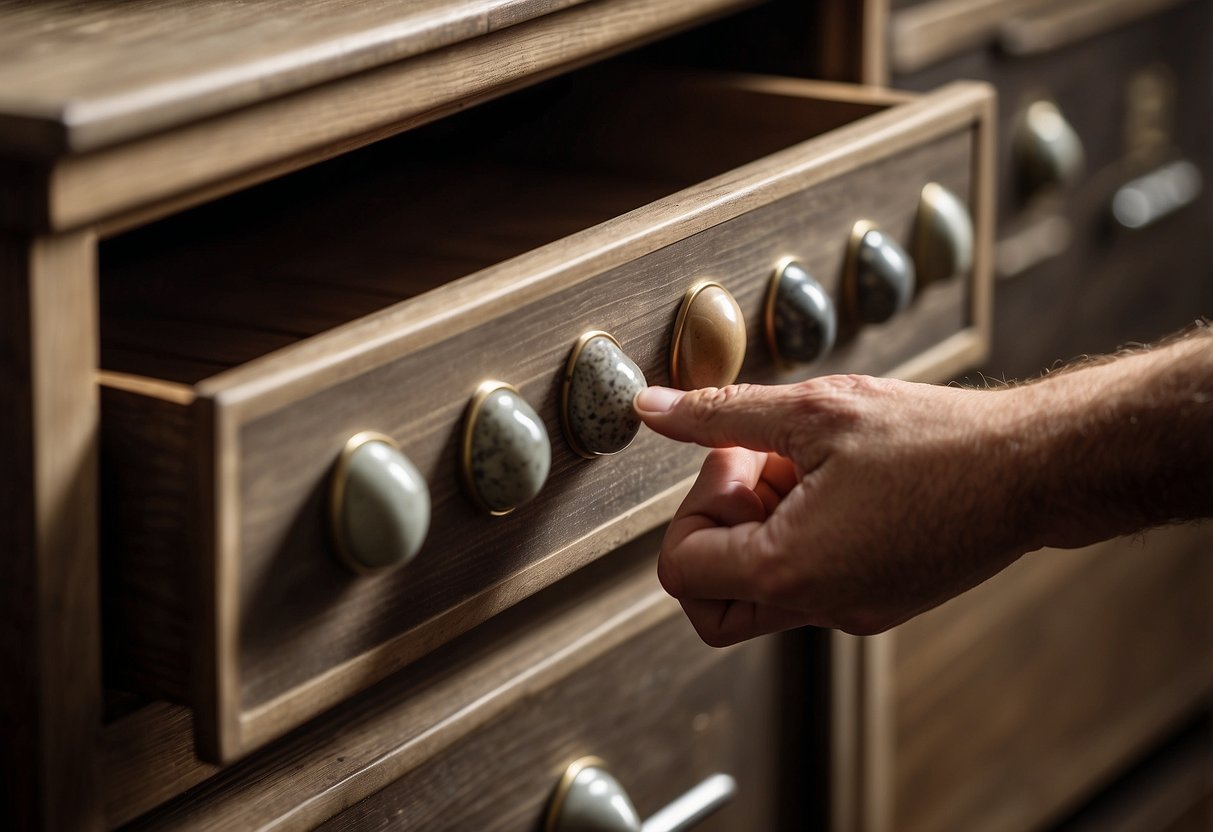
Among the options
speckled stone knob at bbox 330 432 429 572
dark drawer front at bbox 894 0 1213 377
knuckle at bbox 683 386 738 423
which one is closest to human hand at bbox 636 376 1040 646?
knuckle at bbox 683 386 738 423

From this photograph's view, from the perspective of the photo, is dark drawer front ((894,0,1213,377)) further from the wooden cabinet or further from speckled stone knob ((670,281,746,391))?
speckled stone knob ((670,281,746,391))

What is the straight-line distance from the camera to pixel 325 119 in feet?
1.54

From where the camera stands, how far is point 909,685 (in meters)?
1.01

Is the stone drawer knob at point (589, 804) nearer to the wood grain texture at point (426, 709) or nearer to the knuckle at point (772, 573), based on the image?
the wood grain texture at point (426, 709)

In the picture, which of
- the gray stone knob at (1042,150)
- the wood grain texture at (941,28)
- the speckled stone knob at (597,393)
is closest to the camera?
the speckled stone knob at (597,393)

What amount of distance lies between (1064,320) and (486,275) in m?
0.71

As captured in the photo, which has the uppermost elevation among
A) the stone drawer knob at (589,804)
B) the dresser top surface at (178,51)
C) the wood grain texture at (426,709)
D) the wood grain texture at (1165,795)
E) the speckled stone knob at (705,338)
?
the dresser top surface at (178,51)

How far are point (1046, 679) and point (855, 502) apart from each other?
0.68 meters

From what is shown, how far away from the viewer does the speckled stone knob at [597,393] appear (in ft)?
1.72

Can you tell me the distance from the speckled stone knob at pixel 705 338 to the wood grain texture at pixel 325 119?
0.34 ft

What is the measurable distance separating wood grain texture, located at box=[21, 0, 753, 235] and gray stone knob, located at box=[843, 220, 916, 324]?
0.13 meters

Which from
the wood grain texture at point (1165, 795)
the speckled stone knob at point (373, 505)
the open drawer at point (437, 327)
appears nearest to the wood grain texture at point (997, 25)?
the open drawer at point (437, 327)

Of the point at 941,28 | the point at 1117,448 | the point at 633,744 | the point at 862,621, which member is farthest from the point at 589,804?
the point at 941,28

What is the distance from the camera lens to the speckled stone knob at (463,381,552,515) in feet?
1.60
